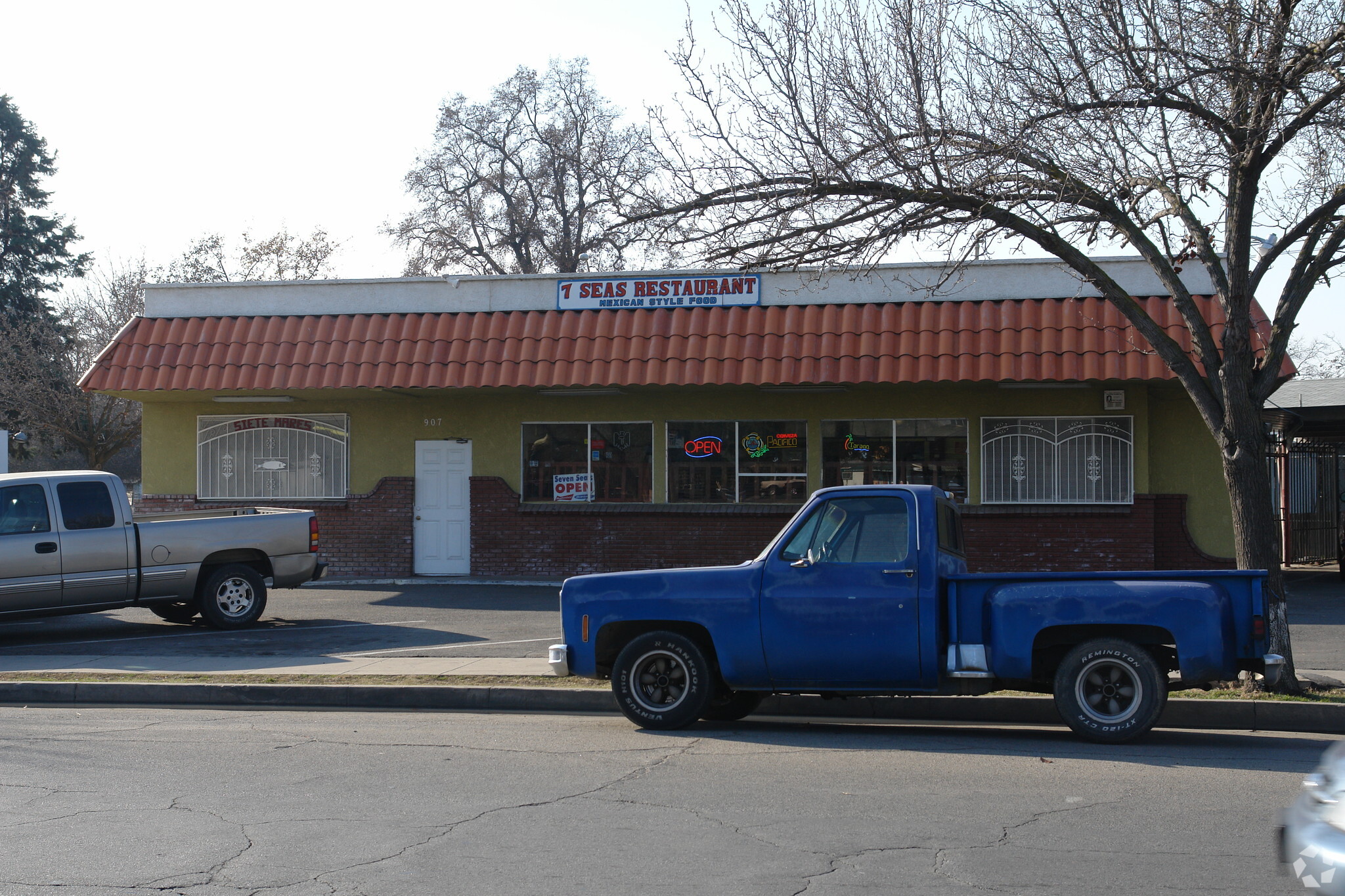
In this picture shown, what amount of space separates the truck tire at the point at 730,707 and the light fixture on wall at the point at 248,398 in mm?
12213

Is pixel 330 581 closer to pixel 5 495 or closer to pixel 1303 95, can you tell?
pixel 5 495

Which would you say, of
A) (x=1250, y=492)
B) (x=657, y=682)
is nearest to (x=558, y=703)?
(x=657, y=682)

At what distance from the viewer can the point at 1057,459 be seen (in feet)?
58.2

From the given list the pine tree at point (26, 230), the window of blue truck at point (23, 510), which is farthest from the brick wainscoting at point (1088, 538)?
the pine tree at point (26, 230)

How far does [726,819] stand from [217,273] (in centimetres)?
3991

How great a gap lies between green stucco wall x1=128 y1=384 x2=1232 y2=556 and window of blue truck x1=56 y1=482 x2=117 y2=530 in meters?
5.72

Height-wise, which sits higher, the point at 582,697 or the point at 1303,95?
the point at 1303,95

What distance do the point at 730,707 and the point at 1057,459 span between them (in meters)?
10.0

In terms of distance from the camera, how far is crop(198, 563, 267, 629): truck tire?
1431 centimetres

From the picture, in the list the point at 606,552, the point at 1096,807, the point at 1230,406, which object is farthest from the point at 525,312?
the point at 1096,807

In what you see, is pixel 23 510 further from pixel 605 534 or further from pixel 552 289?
pixel 552 289

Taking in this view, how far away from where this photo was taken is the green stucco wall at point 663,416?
17531 millimetres

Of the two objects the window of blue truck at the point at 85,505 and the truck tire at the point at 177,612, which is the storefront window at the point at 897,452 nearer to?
the truck tire at the point at 177,612

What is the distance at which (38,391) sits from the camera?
31109 mm
